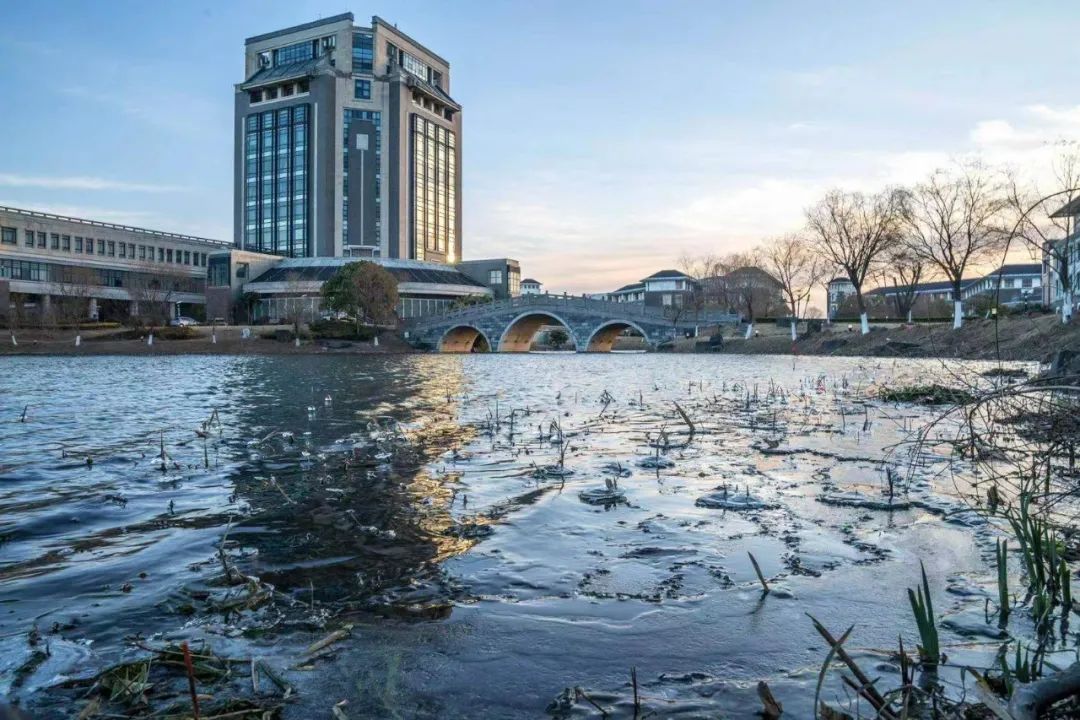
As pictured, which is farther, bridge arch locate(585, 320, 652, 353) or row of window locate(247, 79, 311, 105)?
row of window locate(247, 79, 311, 105)

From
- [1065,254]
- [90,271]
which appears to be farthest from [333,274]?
[1065,254]

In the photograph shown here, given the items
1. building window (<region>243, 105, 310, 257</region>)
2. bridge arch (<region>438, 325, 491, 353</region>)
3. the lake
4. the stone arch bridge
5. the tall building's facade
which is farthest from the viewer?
building window (<region>243, 105, 310, 257</region>)

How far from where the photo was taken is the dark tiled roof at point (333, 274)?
9750cm

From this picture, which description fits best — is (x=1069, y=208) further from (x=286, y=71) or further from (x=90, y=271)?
(x=286, y=71)

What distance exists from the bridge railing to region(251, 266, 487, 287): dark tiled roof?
833 inches

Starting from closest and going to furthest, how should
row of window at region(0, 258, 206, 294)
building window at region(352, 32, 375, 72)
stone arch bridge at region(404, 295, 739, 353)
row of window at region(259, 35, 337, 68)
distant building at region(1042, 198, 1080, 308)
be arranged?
distant building at region(1042, 198, 1080, 308) < stone arch bridge at region(404, 295, 739, 353) < row of window at region(0, 258, 206, 294) < building window at region(352, 32, 375, 72) < row of window at region(259, 35, 337, 68)

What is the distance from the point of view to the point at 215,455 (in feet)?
38.3

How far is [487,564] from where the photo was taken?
20.1 ft

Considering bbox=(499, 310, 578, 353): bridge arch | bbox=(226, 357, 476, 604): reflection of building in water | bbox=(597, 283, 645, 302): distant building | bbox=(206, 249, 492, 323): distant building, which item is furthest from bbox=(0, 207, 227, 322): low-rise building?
bbox=(597, 283, 645, 302): distant building

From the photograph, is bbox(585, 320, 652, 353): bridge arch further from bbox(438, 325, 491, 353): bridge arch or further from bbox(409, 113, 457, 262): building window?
bbox(409, 113, 457, 262): building window

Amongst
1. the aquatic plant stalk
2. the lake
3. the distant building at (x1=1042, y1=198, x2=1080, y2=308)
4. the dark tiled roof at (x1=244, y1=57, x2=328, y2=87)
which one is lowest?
the lake

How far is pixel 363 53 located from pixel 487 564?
123 m

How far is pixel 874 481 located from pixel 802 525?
2587 millimetres

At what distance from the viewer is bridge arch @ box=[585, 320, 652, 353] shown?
79119 millimetres
